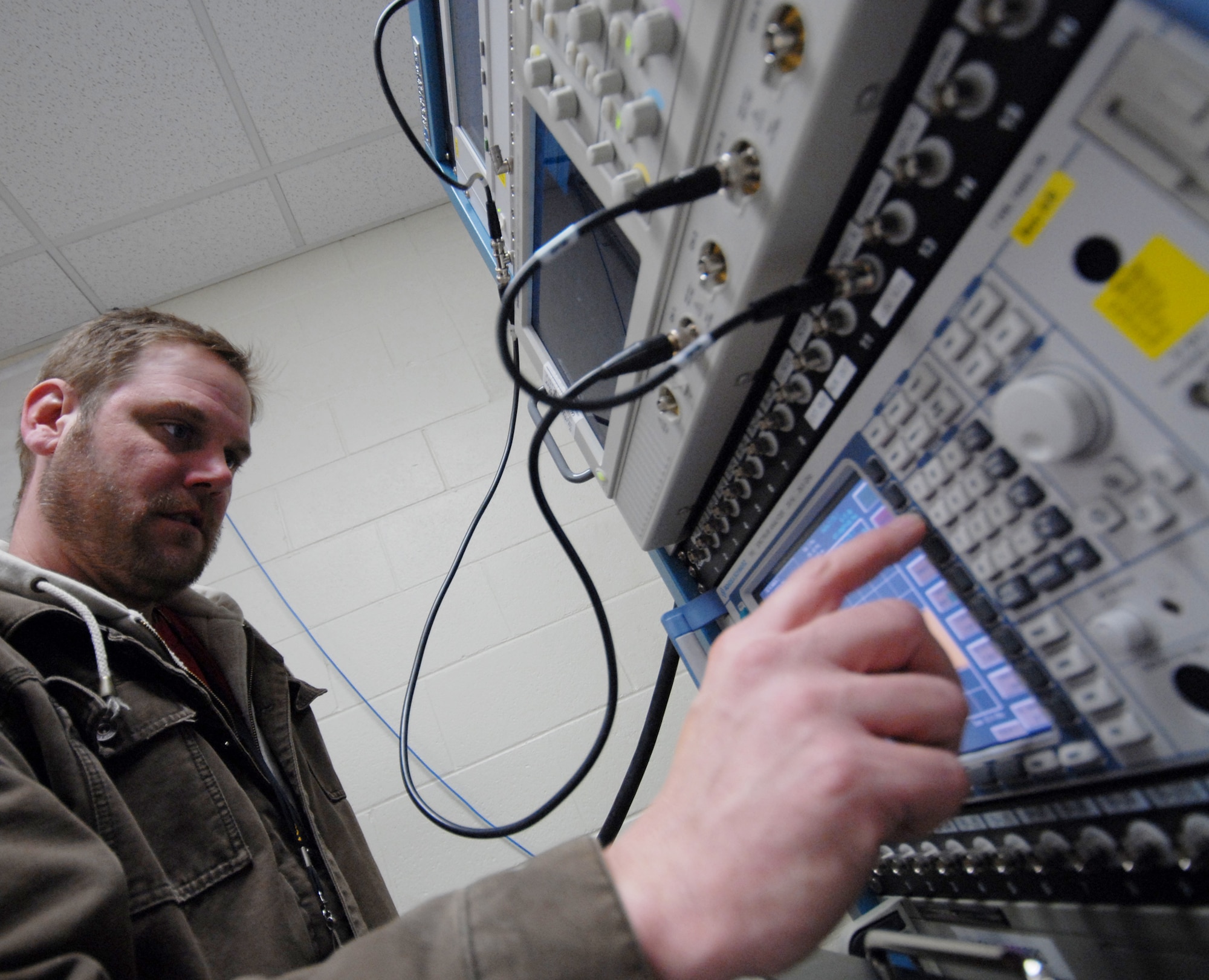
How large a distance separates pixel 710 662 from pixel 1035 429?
0.22 m

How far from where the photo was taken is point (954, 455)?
0.42m

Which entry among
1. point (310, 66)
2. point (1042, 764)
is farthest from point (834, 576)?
point (310, 66)

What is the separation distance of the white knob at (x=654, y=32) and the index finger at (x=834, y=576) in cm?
37

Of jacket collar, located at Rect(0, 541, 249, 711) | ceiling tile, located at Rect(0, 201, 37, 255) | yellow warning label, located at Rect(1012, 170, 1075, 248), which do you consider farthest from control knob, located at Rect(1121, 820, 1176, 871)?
ceiling tile, located at Rect(0, 201, 37, 255)

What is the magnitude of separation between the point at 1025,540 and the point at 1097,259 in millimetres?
165

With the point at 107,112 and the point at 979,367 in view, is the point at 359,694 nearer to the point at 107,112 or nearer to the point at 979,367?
the point at 979,367

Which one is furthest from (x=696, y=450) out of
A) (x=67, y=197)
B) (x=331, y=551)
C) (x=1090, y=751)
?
(x=67, y=197)

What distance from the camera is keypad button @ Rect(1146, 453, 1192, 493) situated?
31cm

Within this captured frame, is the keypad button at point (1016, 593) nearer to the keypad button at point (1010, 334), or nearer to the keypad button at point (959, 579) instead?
the keypad button at point (959, 579)

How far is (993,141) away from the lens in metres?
0.35

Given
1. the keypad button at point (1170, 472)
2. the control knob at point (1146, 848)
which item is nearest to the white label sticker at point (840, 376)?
the keypad button at point (1170, 472)

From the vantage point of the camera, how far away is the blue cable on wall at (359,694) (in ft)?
5.43

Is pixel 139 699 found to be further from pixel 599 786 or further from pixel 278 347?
pixel 278 347

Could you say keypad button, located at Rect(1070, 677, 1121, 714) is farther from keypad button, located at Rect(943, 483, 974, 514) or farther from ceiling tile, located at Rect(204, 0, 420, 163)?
ceiling tile, located at Rect(204, 0, 420, 163)
